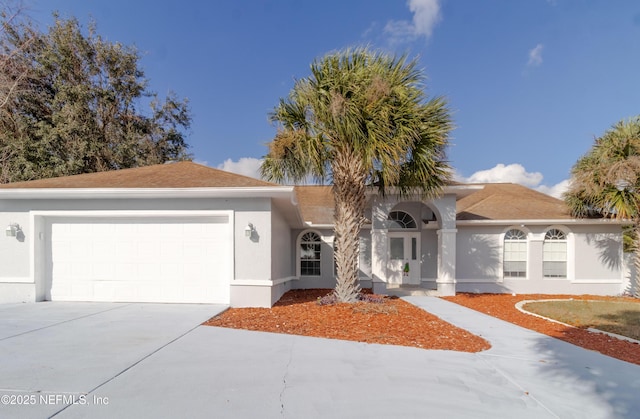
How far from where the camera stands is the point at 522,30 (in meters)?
13.7

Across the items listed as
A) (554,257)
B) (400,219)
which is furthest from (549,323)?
(400,219)

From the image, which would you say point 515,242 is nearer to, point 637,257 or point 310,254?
point 637,257

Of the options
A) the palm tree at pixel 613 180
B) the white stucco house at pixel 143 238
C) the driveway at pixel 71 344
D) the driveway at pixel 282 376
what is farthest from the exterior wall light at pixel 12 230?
the palm tree at pixel 613 180

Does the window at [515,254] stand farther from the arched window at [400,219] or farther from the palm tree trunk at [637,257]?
the arched window at [400,219]

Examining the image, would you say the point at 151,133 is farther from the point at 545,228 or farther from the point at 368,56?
the point at 545,228

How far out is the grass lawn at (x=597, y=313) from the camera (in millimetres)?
7801

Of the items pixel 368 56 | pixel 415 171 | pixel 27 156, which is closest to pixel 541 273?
pixel 415 171

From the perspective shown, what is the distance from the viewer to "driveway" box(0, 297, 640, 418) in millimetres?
3564

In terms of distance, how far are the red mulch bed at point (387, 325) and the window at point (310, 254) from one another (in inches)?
177

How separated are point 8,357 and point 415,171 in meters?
9.09

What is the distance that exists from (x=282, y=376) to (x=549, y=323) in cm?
744

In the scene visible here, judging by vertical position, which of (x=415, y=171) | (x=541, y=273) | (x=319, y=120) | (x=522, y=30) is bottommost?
(x=541, y=273)

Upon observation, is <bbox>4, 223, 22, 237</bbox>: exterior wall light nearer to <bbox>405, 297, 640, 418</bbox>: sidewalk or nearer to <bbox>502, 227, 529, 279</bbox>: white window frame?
<bbox>405, 297, 640, 418</bbox>: sidewalk

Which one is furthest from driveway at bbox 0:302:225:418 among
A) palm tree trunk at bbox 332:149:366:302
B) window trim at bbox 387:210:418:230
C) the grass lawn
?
the grass lawn
